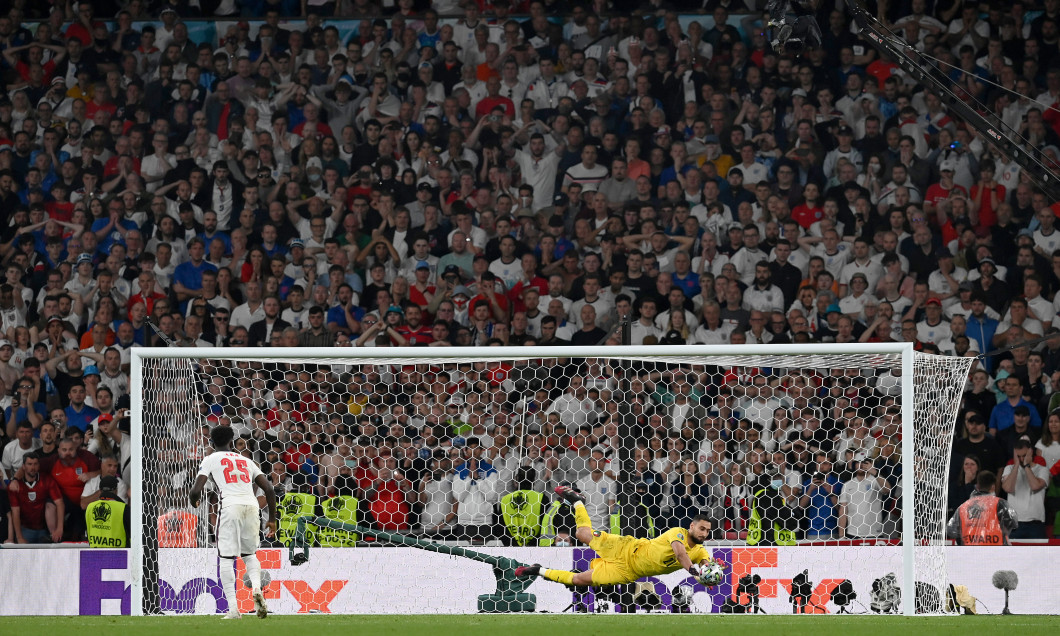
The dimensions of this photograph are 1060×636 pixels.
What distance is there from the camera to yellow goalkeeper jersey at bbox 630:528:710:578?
9.30 meters

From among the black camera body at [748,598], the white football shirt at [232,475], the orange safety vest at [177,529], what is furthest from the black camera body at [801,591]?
the orange safety vest at [177,529]

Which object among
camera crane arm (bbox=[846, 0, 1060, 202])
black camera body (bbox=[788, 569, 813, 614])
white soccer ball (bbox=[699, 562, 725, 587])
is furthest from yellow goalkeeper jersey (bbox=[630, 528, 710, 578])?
camera crane arm (bbox=[846, 0, 1060, 202])

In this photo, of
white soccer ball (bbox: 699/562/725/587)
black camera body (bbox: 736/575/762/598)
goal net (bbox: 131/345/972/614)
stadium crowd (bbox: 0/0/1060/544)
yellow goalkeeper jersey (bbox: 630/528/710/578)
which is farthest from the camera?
stadium crowd (bbox: 0/0/1060/544)

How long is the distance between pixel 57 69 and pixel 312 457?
23.1ft

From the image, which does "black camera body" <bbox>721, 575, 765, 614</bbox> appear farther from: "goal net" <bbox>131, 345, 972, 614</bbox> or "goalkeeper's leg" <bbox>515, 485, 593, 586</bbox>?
"goalkeeper's leg" <bbox>515, 485, 593, 586</bbox>

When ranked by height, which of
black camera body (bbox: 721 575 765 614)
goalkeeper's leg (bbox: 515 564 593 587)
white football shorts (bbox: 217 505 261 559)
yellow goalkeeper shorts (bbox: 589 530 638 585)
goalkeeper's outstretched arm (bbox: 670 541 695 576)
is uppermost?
white football shorts (bbox: 217 505 261 559)

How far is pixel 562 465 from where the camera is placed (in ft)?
35.8

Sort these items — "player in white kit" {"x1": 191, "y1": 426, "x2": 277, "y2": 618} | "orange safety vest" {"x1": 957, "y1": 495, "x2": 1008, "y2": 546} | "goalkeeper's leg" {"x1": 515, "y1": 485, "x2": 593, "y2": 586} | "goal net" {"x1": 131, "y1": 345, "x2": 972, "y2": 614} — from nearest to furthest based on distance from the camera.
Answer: "player in white kit" {"x1": 191, "y1": 426, "x2": 277, "y2": 618} → "goalkeeper's leg" {"x1": 515, "y1": 485, "x2": 593, "y2": 586} → "goal net" {"x1": 131, "y1": 345, "x2": 972, "y2": 614} → "orange safety vest" {"x1": 957, "y1": 495, "x2": 1008, "y2": 546}

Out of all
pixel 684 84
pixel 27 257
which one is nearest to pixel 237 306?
pixel 27 257

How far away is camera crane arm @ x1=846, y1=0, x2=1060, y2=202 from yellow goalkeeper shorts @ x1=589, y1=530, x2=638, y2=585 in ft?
19.0

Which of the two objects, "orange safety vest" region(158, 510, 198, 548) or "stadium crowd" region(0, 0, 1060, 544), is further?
"stadium crowd" region(0, 0, 1060, 544)

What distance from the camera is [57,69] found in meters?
15.6

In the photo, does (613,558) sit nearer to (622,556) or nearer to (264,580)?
(622,556)

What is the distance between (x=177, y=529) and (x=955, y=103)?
323 inches
